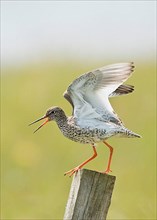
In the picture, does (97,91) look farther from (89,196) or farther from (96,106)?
(89,196)

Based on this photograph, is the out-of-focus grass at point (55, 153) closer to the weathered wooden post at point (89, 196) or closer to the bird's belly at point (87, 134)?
the bird's belly at point (87, 134)

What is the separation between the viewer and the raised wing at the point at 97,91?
786 cm

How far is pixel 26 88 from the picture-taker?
1650 centimetres

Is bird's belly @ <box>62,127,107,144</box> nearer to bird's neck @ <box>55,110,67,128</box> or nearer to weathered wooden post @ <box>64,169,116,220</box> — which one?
bird's neck @ <box>55,110,67,128</box>

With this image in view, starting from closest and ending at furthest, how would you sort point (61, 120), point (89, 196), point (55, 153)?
point (89, 196), point (61, 120), point (55, 153)

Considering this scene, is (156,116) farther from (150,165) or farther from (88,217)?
(88,217)

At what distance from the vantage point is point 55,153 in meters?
14.1

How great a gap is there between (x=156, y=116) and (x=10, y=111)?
2.68m

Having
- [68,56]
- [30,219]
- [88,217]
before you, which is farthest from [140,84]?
[88,217]

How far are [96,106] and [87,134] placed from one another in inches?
10.0

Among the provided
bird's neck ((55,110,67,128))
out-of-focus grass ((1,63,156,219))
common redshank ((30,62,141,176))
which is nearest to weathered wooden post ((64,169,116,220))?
common redshank ((30,62,141,176))

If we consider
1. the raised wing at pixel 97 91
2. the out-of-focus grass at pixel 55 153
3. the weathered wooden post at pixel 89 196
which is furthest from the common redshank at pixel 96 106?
the out-of-focus grass at pixel 55 153

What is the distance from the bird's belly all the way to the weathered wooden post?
1.78m

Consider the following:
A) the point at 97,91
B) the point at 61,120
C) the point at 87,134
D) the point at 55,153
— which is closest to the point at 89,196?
the point at 87,134
